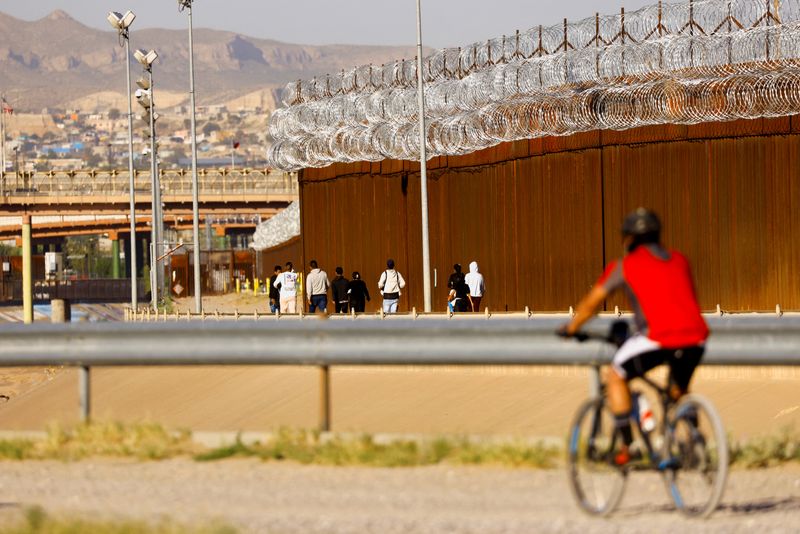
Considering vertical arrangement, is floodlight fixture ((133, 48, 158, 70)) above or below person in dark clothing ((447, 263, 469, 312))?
above

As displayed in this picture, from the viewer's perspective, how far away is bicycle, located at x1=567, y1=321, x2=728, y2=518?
8.26m

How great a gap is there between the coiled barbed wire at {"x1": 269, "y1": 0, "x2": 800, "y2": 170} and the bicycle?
21.2 meters

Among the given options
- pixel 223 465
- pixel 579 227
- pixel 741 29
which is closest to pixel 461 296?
pixel 579 227

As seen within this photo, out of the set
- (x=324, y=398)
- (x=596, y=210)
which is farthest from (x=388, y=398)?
(x=324, y=398)

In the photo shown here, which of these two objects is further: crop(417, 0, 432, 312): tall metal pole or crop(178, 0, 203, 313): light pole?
crop(178, 0, 203, 313): light pole

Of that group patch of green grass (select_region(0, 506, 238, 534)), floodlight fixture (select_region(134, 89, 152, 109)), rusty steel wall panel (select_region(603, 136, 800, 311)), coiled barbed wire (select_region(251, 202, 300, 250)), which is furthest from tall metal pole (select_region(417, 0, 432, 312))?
patch of green grass (select_region(0, 506, 238, 534))

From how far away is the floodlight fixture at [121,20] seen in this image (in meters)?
59.1

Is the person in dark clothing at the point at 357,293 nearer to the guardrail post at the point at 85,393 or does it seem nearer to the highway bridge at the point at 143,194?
the guardrail post at the point at 85,393

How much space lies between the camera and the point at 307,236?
49.2 meters

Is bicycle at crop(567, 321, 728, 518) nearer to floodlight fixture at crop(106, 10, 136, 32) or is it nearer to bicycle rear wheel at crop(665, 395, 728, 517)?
bicycle rear wheel at crop(665, 395, 728, 517)

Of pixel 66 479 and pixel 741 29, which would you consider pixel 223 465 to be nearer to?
pixel 66 479

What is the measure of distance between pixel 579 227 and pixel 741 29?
5760 mm

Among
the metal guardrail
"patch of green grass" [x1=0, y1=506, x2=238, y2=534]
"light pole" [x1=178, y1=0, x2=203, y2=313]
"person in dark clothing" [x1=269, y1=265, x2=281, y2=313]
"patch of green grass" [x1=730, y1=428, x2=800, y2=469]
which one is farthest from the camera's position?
"light pole" [x1=178, y1=0, x2=203, y2=313]

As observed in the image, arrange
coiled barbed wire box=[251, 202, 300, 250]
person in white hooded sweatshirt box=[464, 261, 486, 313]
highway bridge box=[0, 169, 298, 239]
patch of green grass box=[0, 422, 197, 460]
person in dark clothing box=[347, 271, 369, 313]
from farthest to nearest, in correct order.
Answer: highway bridge box=[0, 169, 298, 239], coiled barbed wire box=[251, 202, 300, 250], person in white hooded sweatshirt box=[464, 261, 486, 313], person in dark clothing box=[347, 271, 369, 313], patch of green grass box=[0, 422, 197, 460]
